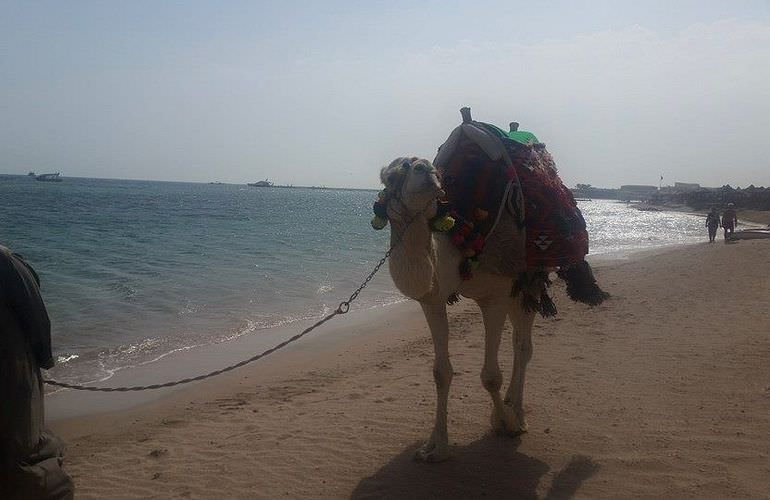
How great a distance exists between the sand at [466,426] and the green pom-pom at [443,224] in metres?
1.72

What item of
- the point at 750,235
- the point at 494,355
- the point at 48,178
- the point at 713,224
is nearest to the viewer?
the point at 494,355

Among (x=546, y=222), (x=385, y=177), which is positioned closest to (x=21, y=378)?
(x=385, y=177)

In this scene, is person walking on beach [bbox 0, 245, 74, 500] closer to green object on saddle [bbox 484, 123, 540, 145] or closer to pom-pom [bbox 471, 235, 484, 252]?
pom-pom [bbox 471, 235, 484, 252]

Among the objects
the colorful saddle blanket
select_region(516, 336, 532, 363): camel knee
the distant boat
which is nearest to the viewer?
the colorful saddle blanket

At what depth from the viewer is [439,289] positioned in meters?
4.30

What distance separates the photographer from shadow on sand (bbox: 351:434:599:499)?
13.7 ft

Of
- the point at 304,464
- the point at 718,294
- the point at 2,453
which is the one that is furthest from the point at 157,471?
the point at 718,294

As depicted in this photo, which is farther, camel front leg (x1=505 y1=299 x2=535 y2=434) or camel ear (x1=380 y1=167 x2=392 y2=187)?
camel front leg (x1=505 y1=299 x2=535 y2=434)

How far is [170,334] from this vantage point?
1012cm

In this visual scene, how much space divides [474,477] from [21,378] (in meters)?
2.98

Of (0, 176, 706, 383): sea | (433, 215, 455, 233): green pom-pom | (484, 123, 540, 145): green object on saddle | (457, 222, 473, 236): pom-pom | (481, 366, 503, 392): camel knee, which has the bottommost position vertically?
(0, 176, 706, 383): sea

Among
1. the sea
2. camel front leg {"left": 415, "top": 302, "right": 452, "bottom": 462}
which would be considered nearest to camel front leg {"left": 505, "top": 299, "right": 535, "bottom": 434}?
camel front leg {"left": 415, "top": 302, "right": 452, "bottom": 462}

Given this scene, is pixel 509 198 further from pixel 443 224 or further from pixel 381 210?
pixel 381 210

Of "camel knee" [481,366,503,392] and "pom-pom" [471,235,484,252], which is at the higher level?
"pom-pom" [471,235,484,252]
